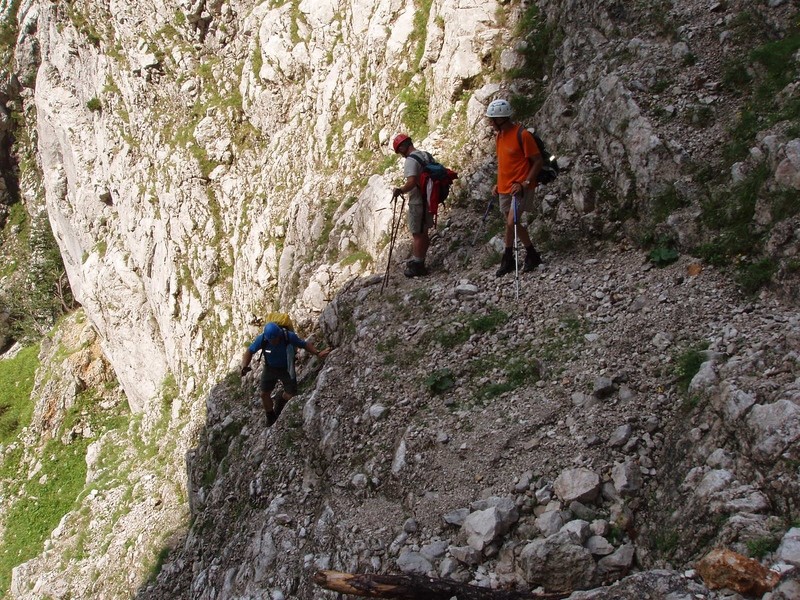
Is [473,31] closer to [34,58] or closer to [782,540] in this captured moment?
[782,540]

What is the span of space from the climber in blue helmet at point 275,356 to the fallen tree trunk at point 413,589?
471 cm

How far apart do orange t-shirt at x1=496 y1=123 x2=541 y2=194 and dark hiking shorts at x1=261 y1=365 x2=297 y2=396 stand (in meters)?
4.21

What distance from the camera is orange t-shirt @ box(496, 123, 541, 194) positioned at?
24.8 feet

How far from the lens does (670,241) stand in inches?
283

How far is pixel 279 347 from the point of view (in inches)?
363

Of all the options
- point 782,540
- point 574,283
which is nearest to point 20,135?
point 574,283

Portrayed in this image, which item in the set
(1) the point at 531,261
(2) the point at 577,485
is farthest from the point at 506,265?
(2) the point at 577,485

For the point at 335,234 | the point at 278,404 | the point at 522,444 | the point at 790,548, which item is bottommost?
the point at 278,404

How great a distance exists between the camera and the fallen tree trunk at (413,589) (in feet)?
14.2

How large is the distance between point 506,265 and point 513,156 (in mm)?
1421

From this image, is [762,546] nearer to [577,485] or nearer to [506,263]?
[577,485]

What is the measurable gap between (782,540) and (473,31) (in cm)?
991

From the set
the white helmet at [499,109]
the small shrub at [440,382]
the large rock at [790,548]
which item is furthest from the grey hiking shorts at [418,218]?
the large rock at [790,548]

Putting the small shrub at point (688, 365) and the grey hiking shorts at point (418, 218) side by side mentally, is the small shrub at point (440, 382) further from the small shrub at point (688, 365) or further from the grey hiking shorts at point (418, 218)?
the grey hiking shorts at point (418, 218)
